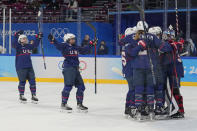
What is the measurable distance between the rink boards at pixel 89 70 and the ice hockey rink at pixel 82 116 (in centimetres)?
176

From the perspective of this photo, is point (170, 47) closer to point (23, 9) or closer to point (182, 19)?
point (182, 19)

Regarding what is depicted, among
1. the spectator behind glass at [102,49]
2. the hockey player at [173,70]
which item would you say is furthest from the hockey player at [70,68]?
the spectator behind glass at [102,49]

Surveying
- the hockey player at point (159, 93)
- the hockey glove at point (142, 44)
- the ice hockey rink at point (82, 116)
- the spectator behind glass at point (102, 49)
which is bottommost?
the ice hockey rink at point (82, 116)

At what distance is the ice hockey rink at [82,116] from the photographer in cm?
646

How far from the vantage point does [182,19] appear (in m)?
17.0

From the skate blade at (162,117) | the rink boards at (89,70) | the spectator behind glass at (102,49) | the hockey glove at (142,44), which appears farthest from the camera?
the spectator behind glass at (102,49)

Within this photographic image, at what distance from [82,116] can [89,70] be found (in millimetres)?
6107

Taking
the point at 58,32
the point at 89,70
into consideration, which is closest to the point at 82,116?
the point at 89,70

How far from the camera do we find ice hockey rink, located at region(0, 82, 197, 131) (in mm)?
6457

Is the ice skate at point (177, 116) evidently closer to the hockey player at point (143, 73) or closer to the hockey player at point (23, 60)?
the hockey player at point (143, 73)

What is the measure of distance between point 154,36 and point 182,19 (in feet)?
Result: 34.3

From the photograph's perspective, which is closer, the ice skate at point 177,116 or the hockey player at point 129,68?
the hockey player at point 129,68

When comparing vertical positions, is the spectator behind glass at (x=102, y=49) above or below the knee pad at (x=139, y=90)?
above

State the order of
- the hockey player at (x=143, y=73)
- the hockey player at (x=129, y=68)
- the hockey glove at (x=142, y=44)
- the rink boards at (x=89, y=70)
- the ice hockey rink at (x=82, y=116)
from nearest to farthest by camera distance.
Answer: the ice hockey rink at (x=82, y=116) → the hockey glove at (x=142, y=44) → the hockey player at (x=143, y=73) → the hockey player at (x=129, y=68) → the rink boards at (x=89, y=70)
